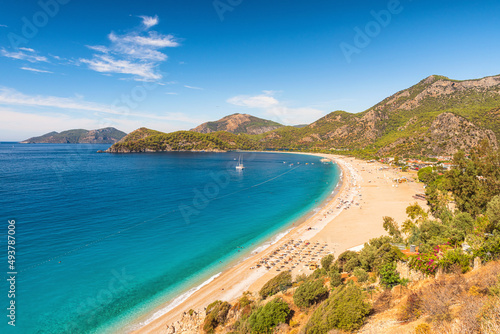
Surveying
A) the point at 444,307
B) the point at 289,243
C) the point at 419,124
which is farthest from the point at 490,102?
the point at 444,307

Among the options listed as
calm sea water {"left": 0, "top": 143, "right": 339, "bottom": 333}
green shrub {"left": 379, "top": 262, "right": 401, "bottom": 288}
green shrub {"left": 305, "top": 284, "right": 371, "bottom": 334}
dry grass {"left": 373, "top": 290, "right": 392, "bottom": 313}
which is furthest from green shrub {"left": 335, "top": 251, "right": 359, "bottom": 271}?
calm sea water {"left": 0, "top": 143, "right": 339, "bottom": 333}

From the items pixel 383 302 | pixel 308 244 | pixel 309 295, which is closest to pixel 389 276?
pixel 383 302

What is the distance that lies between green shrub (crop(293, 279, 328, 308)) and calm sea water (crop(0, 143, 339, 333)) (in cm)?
1343

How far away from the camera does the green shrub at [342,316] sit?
1240cm

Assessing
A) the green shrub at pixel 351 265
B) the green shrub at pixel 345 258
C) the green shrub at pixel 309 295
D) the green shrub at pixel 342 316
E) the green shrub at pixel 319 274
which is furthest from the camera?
the green shrub at pixel 345 258

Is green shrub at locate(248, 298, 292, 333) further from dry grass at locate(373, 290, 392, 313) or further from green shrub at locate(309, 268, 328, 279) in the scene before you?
green shrub at locate(309, 268, 328, 279)

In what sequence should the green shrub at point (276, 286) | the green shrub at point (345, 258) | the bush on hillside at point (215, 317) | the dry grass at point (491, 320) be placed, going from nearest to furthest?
the dry grass at point (491, 320)
the bush on hillside at point (215, 317)
the green shrub at point (276, 286)
the green shrub at point (345, 258)

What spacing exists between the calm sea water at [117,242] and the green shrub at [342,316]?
16.8m

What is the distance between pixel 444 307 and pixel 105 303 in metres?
27.0

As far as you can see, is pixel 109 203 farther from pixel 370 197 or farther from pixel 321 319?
pixel 370 197

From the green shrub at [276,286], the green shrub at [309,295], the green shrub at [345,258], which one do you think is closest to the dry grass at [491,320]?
the green shrub at [309,295]

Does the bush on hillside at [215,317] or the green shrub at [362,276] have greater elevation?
the green shrub at [362,276]

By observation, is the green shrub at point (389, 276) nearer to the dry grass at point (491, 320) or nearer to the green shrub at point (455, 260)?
the green shrub at point (455, 260)

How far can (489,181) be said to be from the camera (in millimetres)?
28859
